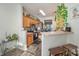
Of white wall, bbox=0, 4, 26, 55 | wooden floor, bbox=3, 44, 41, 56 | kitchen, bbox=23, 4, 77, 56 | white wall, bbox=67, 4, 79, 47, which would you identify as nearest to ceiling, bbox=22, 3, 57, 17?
kitchen, bbox=23, 4, 77, 56

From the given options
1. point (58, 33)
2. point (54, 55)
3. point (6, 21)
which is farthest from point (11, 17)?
point (54, 55)

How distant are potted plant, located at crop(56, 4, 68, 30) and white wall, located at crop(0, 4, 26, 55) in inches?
21.3

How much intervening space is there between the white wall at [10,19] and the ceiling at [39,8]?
0.12 meters

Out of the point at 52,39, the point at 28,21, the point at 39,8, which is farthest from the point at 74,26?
the point at 28,21

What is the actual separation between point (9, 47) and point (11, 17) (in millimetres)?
443

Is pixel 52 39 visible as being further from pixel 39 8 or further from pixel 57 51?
pixel 39 8

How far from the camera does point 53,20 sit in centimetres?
158

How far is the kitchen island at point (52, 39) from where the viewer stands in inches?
63.7

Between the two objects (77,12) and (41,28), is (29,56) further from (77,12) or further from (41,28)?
(77,12)

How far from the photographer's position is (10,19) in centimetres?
159

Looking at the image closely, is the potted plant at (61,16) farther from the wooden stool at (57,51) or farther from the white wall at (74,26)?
the wooden stool at (57,51)

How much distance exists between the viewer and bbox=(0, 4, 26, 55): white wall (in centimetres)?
157

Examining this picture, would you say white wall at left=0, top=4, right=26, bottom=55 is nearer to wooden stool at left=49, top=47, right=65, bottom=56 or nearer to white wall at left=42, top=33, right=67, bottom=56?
white wall at left=42, top=33, right=67, bottom=56

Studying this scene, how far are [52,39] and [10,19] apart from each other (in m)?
0.70
